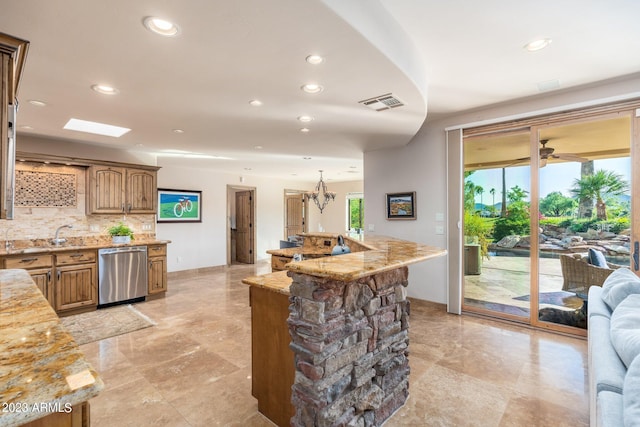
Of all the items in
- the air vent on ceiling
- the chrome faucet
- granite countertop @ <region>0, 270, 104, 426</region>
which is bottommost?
granite countertop @ <region>0, 270, 104, 426</region>

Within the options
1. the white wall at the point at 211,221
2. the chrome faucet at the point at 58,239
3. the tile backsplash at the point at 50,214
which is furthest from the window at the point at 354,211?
the chrome faucet at the point at 58,239

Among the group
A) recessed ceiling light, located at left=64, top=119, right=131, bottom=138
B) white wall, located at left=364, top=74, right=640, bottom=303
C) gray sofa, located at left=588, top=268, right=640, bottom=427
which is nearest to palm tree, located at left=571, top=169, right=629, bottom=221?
white wall, located at left=364, top=74, right=640, bottom=303

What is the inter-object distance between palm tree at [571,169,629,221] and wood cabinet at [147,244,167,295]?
18.2ft

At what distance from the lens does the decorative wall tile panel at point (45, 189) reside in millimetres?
4079

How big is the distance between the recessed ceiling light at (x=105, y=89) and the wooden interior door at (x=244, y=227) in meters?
5.79

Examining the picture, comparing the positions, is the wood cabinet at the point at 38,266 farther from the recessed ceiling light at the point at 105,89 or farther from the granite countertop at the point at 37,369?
the granite countertop at the point at 37,369

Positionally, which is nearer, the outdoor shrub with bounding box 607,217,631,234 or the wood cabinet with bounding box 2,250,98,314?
the outdoor shrub with bounding box 607,217,631,234

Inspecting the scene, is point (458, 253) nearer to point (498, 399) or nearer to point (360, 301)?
point (498, 399)

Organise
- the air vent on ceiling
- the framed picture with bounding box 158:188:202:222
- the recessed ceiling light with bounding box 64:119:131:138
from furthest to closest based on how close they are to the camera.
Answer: the framed picture with bounding box 158:188:202:222, the recessed ceiling light with bounding box 64:119:131:138, the air vent on ceiling

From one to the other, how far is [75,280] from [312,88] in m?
3.99

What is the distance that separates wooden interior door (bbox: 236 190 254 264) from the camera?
819 cm

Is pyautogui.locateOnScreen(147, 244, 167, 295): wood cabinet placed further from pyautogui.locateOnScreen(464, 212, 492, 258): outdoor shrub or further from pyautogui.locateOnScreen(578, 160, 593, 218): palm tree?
pyautogui.locateOnScreen(578, 160, 593, 218): palm tree

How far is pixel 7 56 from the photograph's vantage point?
155 cm

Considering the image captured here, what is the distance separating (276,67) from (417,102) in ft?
4.26
